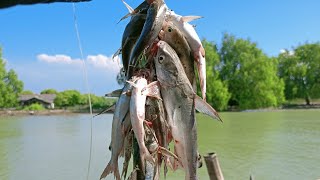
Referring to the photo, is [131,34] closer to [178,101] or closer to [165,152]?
[178,101]

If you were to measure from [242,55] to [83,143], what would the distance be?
47.1m

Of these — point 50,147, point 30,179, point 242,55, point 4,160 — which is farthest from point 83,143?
point 242,55

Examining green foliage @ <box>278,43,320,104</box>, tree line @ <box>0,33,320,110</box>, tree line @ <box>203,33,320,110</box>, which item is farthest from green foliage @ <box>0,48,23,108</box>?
green foliage @ <box>278,43,320,104</box>

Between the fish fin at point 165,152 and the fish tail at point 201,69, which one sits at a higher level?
the fish tail at point 201,69

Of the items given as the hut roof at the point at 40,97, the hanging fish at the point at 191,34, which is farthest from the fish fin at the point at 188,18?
the hut roof at the point at 40,97

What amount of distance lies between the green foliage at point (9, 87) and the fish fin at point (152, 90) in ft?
235

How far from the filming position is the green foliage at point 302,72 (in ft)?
217

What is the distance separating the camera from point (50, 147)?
20281 millimetres

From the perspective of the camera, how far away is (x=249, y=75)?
63.3 m

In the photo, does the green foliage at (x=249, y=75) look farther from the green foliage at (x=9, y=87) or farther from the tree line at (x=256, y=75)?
the green foliage at (x=9, y=87)

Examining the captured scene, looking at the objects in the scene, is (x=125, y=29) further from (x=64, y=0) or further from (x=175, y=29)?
(x=64, y=0)

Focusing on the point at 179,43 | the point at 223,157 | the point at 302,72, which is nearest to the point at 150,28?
the point at 179,43

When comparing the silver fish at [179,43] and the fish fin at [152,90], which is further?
Result: the silver fish at [179,43]

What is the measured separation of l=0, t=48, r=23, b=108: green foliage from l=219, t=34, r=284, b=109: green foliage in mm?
35888
